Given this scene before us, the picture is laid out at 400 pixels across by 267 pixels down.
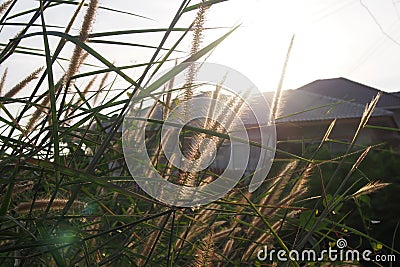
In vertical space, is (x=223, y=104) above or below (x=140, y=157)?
above

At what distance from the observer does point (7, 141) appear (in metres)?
0.87

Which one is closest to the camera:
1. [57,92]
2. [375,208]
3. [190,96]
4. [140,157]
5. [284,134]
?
[190,96]

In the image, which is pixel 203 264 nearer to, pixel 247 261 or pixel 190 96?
pixel 190 96

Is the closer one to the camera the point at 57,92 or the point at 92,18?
the point at 92,18

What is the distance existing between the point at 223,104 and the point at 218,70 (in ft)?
0.34

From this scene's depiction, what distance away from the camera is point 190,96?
2.25ft

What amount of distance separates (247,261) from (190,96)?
481 millimetres

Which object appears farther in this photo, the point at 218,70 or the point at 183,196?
the point at 218,70

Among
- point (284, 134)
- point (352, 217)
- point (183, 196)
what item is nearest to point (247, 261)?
point (183, 196)

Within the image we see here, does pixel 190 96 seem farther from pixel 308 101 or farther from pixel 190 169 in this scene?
pixel 308 101

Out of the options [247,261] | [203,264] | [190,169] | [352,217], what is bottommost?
[352,217]

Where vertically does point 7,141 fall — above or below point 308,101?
above

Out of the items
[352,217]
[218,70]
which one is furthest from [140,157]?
[352,217]

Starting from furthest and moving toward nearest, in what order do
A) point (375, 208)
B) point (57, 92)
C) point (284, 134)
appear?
point (284, 134), point (375, 208), point (57, 92)
